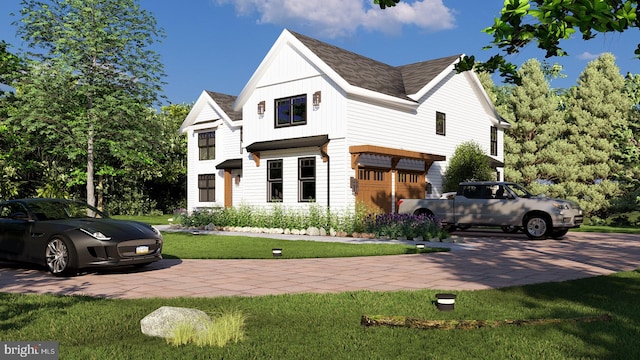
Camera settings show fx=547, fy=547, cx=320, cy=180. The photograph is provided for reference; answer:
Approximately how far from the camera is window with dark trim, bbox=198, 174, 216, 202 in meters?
31.2

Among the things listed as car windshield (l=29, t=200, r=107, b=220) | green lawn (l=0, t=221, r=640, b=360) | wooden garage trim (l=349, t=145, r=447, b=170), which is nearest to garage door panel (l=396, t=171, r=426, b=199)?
wooden garage trim (l=349, t=145, r=447, b=170)

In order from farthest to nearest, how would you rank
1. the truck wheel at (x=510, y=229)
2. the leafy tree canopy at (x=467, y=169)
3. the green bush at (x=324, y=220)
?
the leafy tree canopy at (x=467, y=169) → the truck wheel at (x=510, y=229) → the green bush at (x=324, y=220)

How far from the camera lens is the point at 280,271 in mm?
10266

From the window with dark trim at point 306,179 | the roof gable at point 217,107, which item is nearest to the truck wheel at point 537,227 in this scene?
the window with dark trim at point 306,179

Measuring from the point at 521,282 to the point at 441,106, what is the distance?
18539mm

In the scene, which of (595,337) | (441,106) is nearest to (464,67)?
(595,337)

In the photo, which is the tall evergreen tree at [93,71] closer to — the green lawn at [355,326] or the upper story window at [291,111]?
the upper story window at [291,111]

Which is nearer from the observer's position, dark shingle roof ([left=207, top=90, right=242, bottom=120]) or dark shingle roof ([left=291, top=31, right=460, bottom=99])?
dark shingle roof ([left=291, top=31, right=460, bottom=99])

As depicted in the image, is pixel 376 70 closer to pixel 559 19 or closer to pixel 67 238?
pixel 67 238

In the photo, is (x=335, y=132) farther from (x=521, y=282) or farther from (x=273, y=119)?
(x=521, y=282)

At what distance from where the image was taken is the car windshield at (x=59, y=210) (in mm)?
10703

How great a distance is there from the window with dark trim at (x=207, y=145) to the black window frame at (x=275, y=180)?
791cm

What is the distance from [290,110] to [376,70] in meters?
5.05

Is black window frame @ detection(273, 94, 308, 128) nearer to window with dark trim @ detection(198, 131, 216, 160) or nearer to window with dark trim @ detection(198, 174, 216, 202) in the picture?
window with dark trim @ detection(198, 131, 216, 160)
